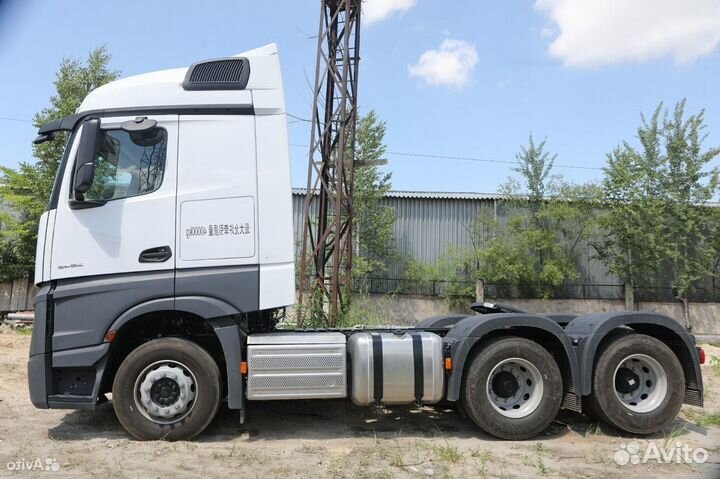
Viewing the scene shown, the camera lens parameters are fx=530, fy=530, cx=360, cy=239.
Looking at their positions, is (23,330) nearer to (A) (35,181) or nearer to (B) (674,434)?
(A) (35,181)

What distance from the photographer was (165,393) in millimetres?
5438

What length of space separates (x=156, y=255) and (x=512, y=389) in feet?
13.4

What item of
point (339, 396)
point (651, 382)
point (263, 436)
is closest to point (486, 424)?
point (339, 396)

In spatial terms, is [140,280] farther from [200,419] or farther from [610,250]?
[610,250]

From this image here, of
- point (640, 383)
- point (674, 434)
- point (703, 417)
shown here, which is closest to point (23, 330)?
point (640, 383)

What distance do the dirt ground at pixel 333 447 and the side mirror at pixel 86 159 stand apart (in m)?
2.55

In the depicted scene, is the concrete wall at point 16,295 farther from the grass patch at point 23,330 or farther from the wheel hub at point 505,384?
the wheel hub at point 505,384

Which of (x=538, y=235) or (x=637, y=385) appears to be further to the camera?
(x=538, y=235)

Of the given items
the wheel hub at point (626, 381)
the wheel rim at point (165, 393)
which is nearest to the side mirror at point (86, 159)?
the wheel rim at point (165, 393)

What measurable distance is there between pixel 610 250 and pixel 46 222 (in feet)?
67.0

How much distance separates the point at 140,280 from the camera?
5.41 metres

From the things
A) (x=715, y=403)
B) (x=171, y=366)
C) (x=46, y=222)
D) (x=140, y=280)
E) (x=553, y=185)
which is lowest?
(x=715, y=403)

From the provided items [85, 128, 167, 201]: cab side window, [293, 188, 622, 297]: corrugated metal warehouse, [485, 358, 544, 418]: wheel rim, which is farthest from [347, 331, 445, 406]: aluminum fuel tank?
A: [293, 188, 622, 297]: corrugated metal warehouse

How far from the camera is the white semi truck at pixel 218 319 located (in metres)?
5.39
